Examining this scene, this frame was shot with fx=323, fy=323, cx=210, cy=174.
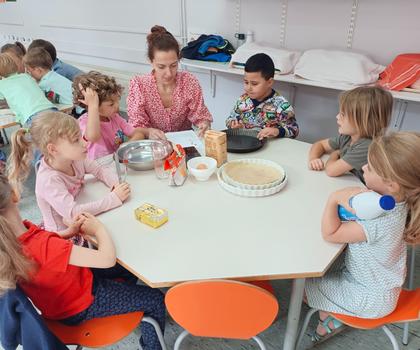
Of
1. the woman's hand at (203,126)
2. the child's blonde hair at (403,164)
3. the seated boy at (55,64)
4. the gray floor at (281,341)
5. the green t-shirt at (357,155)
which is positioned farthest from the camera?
the seated boy at (55,64)

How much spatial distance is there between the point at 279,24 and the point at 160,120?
4.70ft

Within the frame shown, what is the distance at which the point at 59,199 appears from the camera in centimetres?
119

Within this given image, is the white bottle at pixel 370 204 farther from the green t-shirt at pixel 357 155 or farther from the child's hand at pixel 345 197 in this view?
the green t-shirt at pixel 357 155

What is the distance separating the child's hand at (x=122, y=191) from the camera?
48.8 inches

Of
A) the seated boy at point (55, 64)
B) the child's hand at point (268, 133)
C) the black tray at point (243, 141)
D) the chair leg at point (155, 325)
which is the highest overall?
the seated boy at point (55, 64)

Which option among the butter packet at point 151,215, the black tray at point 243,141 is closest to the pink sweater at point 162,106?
the black tray at point 243,141

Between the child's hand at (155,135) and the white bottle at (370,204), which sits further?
the child's hand at (155,135)

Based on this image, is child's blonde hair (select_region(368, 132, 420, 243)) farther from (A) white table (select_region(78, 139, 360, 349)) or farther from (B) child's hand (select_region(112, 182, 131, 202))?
(B) child's hand (select_region(112, 182, 131, 202))

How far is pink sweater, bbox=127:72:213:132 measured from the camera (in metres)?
1.92

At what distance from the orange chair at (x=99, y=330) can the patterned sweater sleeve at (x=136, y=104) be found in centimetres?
116

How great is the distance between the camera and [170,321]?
1569 millimetres

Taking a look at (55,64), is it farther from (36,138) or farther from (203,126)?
(36,138)

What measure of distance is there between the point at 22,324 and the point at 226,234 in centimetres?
62

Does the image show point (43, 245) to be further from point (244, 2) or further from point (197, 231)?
point (244, 2)
